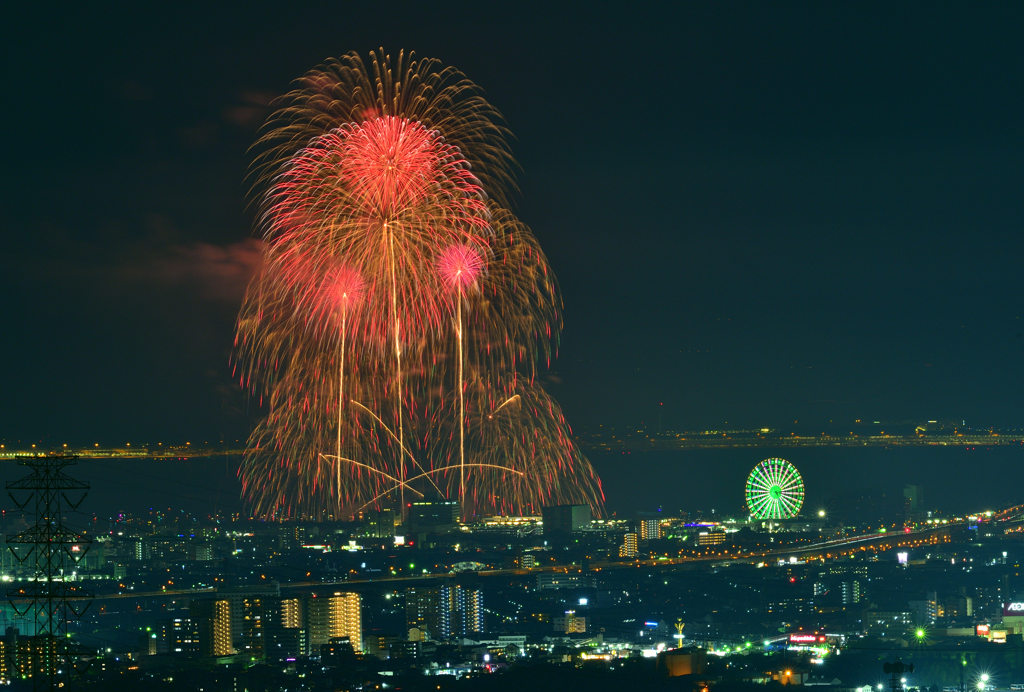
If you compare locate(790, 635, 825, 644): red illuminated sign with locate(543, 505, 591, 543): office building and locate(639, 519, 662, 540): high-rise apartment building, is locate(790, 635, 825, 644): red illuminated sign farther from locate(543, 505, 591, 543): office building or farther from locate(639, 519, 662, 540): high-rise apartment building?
locate(639, 519, 662, 540): high-rise apartment building

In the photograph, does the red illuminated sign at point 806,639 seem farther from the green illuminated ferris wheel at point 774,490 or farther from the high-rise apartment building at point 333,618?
the green illuminated ferris wheel at point 774,490

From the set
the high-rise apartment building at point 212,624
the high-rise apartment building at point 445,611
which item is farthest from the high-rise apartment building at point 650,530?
the high-rise apartment building at point 212,624

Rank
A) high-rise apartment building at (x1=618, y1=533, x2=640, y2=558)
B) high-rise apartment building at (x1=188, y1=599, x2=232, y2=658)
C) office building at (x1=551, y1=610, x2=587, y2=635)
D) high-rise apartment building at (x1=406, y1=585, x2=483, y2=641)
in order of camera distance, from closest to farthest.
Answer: high-rise apartment building at (x1=188, y1=599, x2=232, y2=658) → office building at (x1=551, y1=610, x2=587, y2=635) → high-rise apartment building at (x1=406, y1=585, x2=483, y2=641) → high-rise apartment building at (x1=618, y1=533, x2=640, y2=558)

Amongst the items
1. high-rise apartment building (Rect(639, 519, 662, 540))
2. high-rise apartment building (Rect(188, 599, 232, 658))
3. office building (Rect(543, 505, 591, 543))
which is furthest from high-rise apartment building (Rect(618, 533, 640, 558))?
high-rise apartment building (Rect(188, 599, 232, 658))

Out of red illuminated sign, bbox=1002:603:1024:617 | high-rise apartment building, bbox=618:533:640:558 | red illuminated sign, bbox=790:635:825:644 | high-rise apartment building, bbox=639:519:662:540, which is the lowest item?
red illuminated sign, bbox=790:635:825:644

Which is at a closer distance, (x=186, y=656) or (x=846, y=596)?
(x=186, y=656)

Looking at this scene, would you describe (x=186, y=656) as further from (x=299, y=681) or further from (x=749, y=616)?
(x=749, y=616)

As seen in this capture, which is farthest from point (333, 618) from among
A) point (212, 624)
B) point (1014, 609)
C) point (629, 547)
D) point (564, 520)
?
point (564, 520)

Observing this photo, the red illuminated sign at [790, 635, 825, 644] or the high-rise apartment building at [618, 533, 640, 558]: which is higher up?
the high-rise apartment building at [618, 533, 640, 558]

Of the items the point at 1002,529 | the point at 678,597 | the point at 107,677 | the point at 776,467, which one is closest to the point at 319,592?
the point at 678,597
